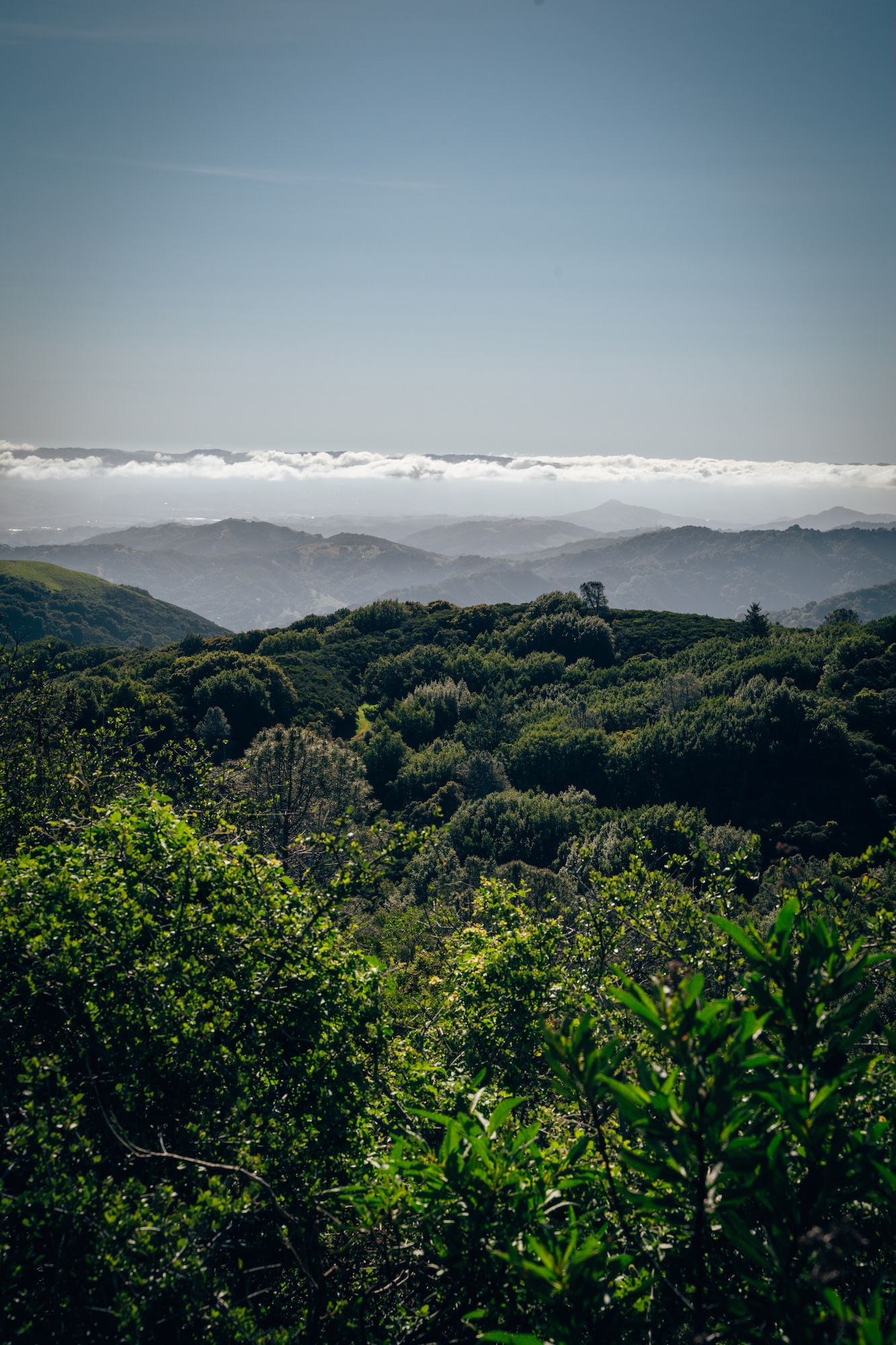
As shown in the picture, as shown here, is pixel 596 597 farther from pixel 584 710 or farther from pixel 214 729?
pixel 214 729

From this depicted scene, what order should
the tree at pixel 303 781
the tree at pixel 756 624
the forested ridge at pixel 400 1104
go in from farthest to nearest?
the tree at pixel 756 624
the tree at pixel 303 781
the forested ridge at pixel 400 1104

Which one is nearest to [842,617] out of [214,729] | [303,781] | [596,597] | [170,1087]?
[596,597]

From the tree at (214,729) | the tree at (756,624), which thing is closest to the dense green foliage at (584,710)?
the tree at (756,624)

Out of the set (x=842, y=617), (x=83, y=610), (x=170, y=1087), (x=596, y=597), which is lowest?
(x=170, y=1087)

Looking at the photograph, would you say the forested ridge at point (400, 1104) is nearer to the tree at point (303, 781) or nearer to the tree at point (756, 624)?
the tree at point (303, 781)

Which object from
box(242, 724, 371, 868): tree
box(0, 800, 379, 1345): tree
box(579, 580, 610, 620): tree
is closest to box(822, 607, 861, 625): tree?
box(579, 580, 610, 620): tree

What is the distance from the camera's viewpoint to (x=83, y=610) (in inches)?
6043

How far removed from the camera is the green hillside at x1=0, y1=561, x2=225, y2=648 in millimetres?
141750

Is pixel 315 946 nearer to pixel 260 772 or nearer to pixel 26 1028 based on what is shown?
pixel 26 1028

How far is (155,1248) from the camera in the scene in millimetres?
4039

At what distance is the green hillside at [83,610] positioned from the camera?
14175 centimetres

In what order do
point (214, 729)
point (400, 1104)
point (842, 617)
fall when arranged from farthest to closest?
point (842, 617) < point (214, 729) < point (400, 1104)

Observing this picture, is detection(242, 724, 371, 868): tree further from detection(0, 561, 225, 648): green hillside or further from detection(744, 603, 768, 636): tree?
detection(0, 561, 225, 648): green hillside

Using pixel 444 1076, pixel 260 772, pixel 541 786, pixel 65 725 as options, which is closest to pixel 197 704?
pixel 260 772
